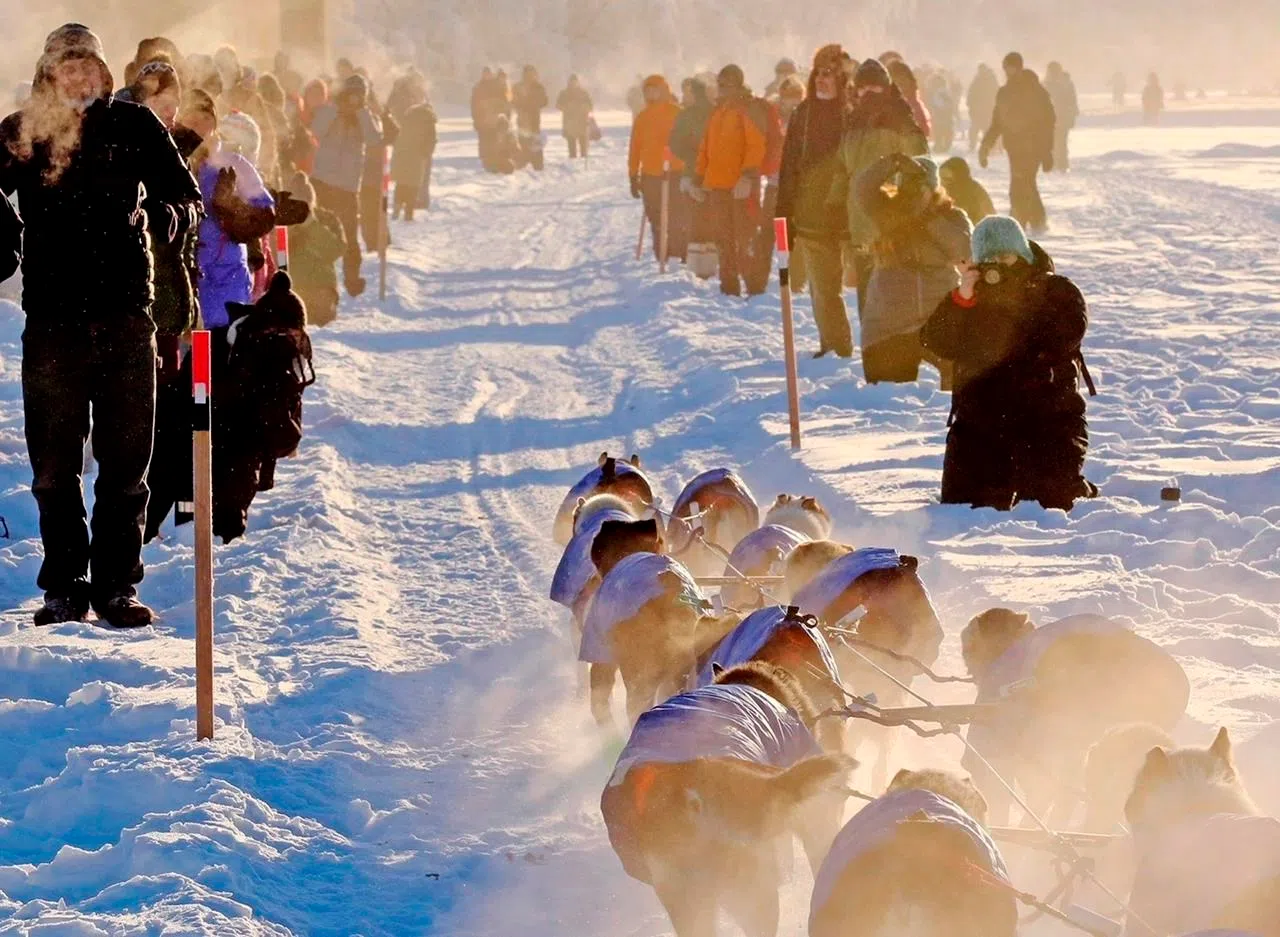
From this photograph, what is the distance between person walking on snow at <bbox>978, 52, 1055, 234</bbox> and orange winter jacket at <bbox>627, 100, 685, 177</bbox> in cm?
451

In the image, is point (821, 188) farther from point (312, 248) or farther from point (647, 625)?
point (647, 625)

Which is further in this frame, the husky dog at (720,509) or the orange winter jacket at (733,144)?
the orange winter jacket at (733,144)

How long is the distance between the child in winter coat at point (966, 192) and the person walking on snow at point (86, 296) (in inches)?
294

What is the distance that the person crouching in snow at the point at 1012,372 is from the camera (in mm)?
8438

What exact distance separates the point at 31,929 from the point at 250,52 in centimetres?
3187

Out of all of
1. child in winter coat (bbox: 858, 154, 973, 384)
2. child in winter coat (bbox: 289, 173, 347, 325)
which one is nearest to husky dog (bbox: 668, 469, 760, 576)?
child in winter coat (bbox: 858, 154, 973, 384)

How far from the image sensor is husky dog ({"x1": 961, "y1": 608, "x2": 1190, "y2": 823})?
14.0 feet

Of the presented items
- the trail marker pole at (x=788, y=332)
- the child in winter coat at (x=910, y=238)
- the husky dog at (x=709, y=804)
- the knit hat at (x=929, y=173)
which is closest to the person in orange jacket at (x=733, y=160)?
the child in winter coat at (x=910, y=238)

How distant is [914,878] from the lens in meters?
3.25

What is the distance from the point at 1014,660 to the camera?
450 cm

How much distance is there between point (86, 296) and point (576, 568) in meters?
2.35

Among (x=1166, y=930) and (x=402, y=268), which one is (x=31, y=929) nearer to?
(x=1166, y=930)

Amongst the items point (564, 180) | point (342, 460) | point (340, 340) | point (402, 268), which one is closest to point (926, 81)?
point (564, 180)

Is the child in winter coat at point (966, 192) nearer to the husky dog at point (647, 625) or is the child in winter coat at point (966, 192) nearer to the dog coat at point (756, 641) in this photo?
the husky dog at point (647, 625)
